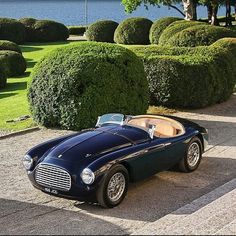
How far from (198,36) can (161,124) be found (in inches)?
519

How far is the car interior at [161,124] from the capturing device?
8.68m

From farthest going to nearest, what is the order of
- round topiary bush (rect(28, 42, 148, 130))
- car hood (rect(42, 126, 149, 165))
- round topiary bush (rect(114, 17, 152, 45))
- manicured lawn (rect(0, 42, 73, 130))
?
1. round topiary bush (rect(114, 17, 152, 45))
2. manicured lawn (rect(0, 42, 73, 130))
3. round topiary bush (rect(28, 42, 148, 130))
4. car hood (rect(42, 126, 149, 165))

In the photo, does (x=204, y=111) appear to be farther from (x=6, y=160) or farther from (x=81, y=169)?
(x=81, y=169)

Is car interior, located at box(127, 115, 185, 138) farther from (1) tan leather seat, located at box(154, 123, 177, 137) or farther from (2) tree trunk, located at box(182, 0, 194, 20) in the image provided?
(2) tree trunk, located at box(182, 0, 194, 20)

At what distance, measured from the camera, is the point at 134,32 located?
34188 mm

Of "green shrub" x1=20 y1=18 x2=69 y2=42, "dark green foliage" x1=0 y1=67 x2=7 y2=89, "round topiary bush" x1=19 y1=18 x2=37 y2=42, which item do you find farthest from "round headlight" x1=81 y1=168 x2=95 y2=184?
"round topiary bush" x1=19 y1=18 x2=37 y2=42

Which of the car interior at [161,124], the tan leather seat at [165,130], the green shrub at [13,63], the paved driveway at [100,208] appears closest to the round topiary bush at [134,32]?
the green shrub at [13,63]

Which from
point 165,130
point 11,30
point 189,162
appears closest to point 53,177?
point 165,130

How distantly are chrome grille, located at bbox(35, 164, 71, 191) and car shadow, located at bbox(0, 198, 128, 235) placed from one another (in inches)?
12.7

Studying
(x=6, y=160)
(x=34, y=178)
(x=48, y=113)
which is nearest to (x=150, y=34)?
(x=48, y=113)

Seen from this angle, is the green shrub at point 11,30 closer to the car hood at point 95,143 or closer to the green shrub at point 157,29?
the green shrub at point 157,29

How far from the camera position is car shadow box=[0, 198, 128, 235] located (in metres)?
6.41

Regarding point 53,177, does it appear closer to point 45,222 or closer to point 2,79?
point 45,222

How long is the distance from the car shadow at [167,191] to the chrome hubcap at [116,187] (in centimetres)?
15
